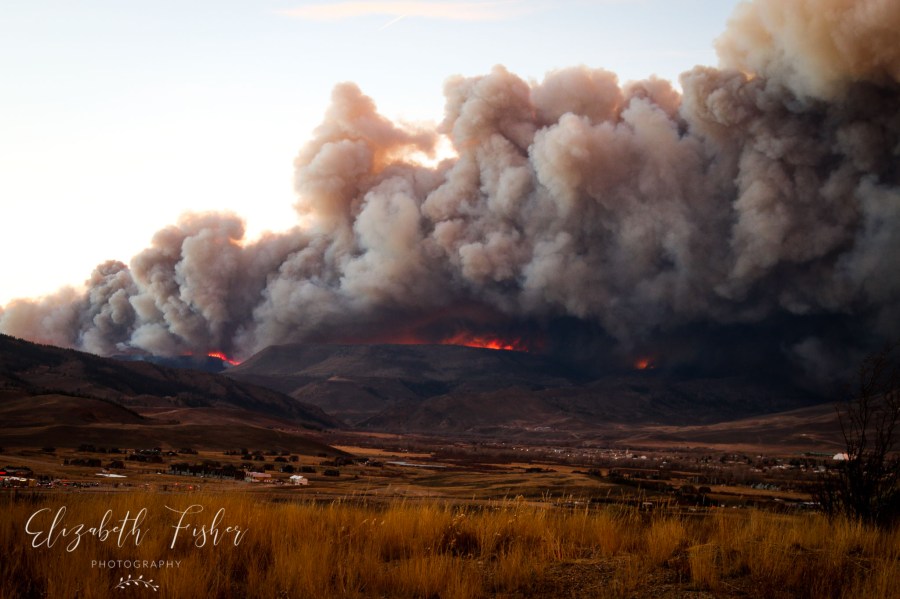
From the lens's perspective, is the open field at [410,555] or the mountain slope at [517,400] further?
the mountain slope at [517,400]

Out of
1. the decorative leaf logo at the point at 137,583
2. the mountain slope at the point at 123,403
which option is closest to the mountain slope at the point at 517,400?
the mountain slope at the point at 123,403

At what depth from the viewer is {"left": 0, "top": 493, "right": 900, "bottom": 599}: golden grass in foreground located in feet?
20.8

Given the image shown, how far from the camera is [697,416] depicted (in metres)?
156

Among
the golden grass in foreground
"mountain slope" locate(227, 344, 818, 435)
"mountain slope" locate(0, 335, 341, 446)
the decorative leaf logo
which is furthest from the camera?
"mountain slope" locate(227, 344, 818, 435)

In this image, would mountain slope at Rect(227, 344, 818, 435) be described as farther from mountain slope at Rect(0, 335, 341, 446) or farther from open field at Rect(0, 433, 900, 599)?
open field at Rect(0, 433, 900, 599)

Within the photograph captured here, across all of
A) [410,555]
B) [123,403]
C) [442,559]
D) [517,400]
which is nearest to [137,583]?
[442,559]

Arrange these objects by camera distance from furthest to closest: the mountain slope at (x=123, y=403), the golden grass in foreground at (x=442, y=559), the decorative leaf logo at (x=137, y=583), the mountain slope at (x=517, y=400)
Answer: the mountain slope at (x=517, y=400) → the mountain slope at (x=123, y=403) → the golden grass in foreground at (x=442, y=559) → the decorative leaf logo at (x=137, y=583)

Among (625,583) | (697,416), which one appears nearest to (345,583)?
(625,583)

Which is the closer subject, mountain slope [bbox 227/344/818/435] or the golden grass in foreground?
the golden grass in foreground

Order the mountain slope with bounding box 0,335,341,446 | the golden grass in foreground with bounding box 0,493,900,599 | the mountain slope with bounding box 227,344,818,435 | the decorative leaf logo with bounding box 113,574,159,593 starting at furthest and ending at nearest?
the mountain slope with bounding box 227,344,818,435, the mountain slope with bounding box 0,335,341,446, the golden grass in foreground with bounding box 0,493,900,599, the decorative leaf logo with bounding box 113,574,159,593

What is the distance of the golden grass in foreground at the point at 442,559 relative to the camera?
6.35m

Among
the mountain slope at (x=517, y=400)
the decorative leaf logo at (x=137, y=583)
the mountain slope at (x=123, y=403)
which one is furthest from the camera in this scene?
the mountain slope at (x=517, y=400)

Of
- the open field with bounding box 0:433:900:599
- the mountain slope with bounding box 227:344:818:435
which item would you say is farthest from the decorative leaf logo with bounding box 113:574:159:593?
the mountain slope with bounding box 227:344:818:435

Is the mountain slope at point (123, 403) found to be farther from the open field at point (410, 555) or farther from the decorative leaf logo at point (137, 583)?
the decorative leaf logo at point (137, 583)
